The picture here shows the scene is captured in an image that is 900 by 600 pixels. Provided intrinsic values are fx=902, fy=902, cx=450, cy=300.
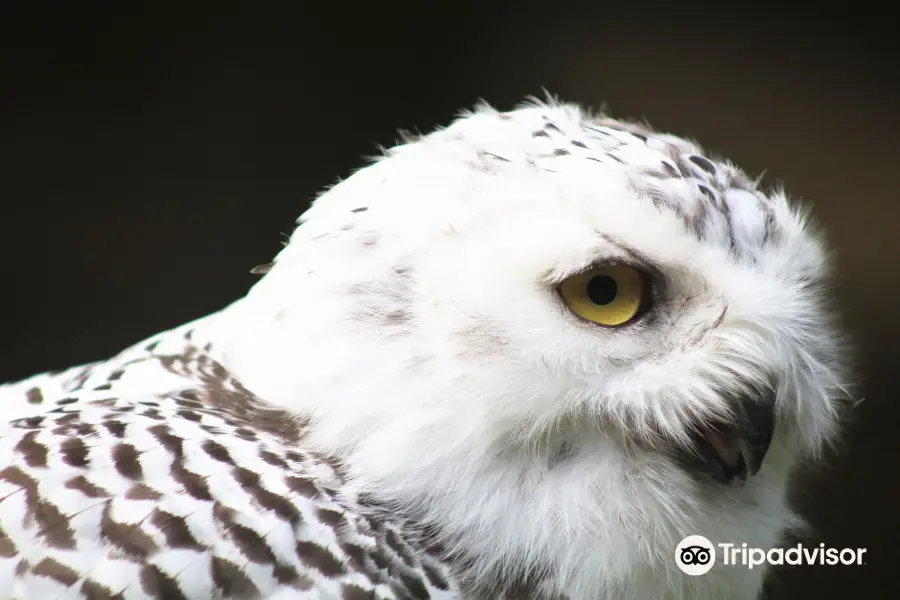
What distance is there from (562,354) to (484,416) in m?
0.11

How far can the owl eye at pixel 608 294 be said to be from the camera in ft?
3.03

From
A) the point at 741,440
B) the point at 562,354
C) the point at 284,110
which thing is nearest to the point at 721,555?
the point at 741,440

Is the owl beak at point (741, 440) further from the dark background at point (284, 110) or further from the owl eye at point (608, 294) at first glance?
the dark background at point (284, 110)

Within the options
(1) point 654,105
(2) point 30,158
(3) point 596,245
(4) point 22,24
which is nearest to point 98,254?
(2) point 30,158

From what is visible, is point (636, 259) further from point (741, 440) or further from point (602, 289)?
point (741, 440)

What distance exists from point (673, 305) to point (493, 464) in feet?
0.84

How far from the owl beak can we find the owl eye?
0.50ft

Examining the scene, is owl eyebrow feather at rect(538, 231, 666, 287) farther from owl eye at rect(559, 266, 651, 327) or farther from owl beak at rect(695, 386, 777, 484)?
owl beak at rect(695, 386, 777, 484)

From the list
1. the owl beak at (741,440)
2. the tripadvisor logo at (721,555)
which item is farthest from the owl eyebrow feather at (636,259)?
the tripadvisor logo at (721,555)

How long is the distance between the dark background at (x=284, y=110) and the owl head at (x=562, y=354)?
3.48 feet

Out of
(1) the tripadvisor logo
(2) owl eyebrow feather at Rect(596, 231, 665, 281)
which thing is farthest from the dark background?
(2) owl eyebrow feather at Rect(596, 231, 665, 281)

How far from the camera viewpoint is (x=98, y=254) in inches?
98.3

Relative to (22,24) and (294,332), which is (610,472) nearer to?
(294,332)

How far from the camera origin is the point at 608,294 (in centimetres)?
93
